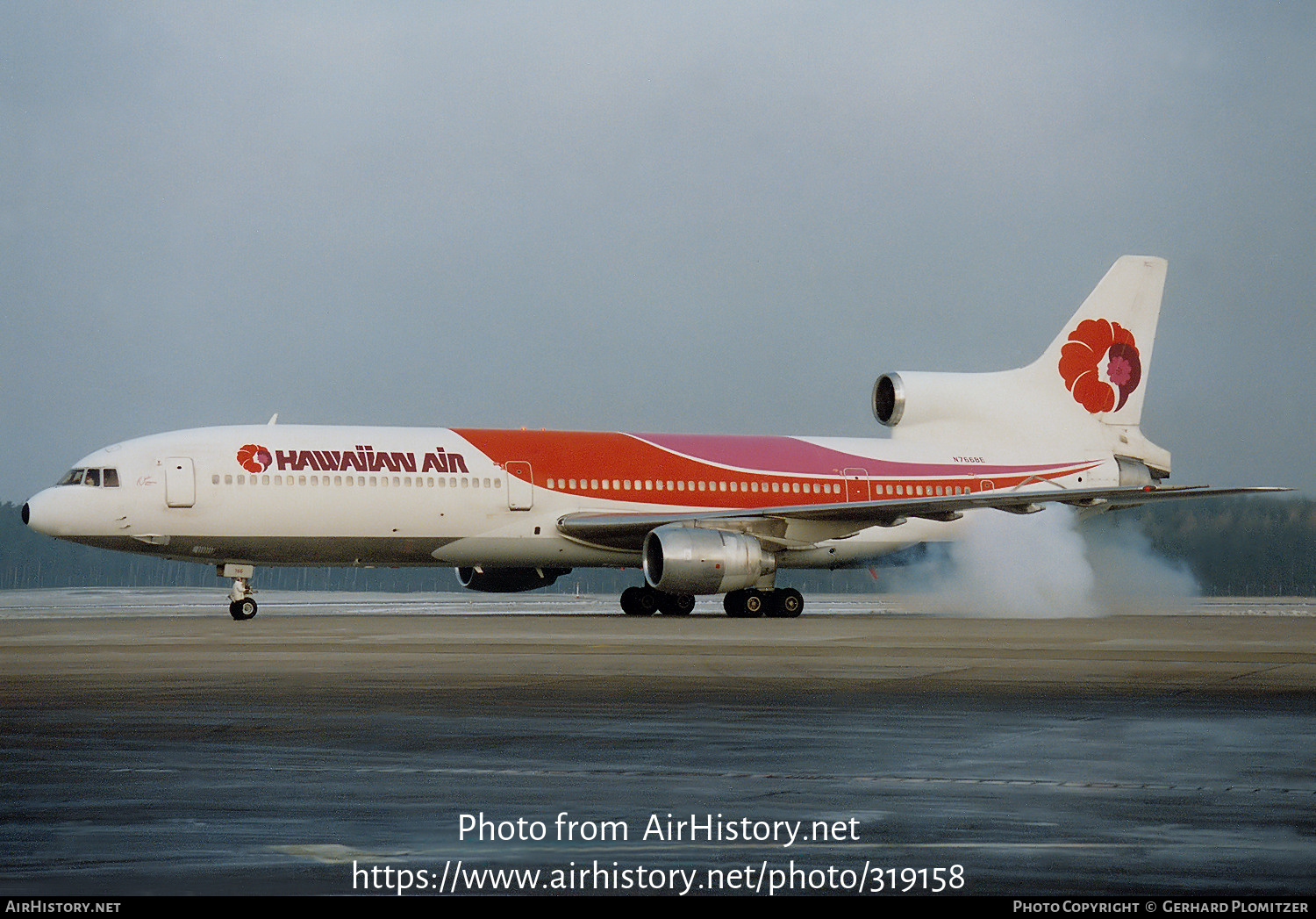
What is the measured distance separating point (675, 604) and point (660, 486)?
2.88 metres

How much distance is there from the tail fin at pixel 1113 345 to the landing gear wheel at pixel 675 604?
12517mm

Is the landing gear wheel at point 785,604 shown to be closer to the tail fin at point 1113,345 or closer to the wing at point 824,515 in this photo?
the wing at point 824,515

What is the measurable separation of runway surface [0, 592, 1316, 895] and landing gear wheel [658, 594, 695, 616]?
1636cm

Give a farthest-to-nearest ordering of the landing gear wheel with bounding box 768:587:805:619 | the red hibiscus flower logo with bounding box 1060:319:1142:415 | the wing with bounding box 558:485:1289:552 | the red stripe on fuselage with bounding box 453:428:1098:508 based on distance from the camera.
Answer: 1. the red hibiscus flower logo with bounding box 1060:319:1142:415
2. the landing gear wheel with bounding box 768:587:805:619
3. the red stripe on fuselage with bounding box 453:428:1098:508
4. the wing with bounding box 558:485:1289:552

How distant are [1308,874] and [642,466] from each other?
29318 millimetres

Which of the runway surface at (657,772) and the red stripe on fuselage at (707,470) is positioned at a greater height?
the red stripe on fuselage at (707,470)

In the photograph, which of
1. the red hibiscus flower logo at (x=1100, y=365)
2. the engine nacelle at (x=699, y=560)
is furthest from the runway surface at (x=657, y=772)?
the red hibiscus flower logo at (x=1100, y=365)

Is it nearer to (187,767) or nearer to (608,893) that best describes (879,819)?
(608,893)

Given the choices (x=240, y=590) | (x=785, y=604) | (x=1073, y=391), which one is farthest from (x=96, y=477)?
(x=1073, y=391)

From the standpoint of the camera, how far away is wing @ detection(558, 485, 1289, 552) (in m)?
33.0

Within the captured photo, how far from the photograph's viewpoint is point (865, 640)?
2303cm

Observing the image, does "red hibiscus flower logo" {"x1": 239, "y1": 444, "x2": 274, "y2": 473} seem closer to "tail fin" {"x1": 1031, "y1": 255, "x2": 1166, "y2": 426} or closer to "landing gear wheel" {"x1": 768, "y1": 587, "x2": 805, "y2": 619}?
"landing gear wheel" {"x1": 768, "y1": 587, "x2": 805, "y2": 619}

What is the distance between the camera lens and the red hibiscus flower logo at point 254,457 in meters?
31.0

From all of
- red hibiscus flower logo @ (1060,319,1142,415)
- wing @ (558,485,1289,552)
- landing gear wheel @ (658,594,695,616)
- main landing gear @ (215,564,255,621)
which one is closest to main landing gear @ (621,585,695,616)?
landing gear wheel @ (658,594,695,616)
